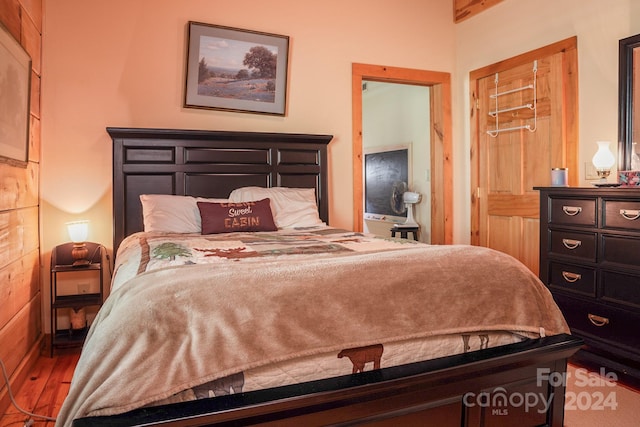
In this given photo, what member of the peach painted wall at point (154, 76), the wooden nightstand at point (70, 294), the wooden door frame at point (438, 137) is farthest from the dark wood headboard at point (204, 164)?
the wooden door frame at point (438, 137)

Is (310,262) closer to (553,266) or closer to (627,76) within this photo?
(553,266)

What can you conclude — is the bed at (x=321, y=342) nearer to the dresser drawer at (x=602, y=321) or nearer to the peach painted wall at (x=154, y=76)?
the dresser drawer at (x=602, y=321)

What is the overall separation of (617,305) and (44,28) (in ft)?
13.2

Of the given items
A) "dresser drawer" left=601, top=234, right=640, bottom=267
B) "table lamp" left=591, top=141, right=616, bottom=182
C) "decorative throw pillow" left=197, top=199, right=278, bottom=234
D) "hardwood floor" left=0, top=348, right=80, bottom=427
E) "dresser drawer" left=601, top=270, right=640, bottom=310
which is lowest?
"hardwood floor" left=0, top=348, right=80, bottom=427

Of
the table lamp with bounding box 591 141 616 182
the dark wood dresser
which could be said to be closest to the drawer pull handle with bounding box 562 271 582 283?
the dark wood dresser

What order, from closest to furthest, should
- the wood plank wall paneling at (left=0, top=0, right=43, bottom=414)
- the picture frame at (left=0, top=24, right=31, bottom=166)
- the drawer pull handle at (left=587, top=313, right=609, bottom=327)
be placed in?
the picture frame at (left=0, top=24, right=31, bottom=166)
the wood plank wall paneling at (left=0, top=0, right=43, bottom=414)
the drawer pull handle at (left=587, top=313, right=609, bottom=327)

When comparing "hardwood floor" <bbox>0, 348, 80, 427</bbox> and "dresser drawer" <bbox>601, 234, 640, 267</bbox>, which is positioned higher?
"dresser drawer" <bbox>601, 234, 640, 267</bbox>

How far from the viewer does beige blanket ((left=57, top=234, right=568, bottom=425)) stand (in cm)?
119

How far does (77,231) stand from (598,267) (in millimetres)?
3247

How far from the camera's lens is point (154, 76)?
3.43 m

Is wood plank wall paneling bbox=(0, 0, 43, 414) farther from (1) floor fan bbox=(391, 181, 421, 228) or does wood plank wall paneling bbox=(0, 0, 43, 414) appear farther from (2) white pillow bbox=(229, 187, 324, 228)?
(1) floor fan bbox=(391, 181, 421, 228)

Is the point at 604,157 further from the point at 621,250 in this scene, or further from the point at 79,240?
the point at 79,240

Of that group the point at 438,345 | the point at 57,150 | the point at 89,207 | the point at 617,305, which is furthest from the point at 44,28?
the point at 617,305

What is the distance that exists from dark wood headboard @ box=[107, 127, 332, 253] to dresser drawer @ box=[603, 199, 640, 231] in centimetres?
205
